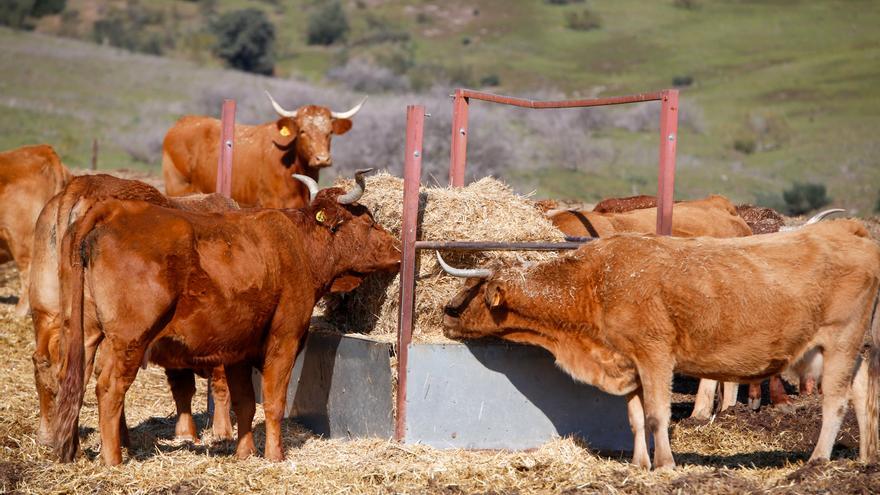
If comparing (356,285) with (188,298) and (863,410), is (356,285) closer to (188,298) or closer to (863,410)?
(188,298)

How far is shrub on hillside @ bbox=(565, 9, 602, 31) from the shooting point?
216 feet

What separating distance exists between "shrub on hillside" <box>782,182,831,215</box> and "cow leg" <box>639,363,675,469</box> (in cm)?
2249

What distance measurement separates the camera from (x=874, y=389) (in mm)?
7688

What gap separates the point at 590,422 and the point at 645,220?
3632mm

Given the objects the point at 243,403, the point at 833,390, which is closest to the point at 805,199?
the point at 833,390

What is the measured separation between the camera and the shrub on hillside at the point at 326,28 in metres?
68.7

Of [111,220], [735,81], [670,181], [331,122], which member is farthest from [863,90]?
[111,220]

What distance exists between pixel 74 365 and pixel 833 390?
4.89 m

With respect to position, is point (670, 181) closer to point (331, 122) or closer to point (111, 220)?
point (111, 220)

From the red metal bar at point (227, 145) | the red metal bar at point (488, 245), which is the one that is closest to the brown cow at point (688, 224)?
the red metal bar at point (488, 245)

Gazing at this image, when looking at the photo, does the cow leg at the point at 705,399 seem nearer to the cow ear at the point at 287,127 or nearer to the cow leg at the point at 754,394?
the cow leg at the point at 754,394

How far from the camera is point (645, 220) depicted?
11.3m

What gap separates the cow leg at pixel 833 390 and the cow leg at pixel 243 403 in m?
3.79

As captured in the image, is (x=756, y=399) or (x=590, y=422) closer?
(x=590, y=422)
